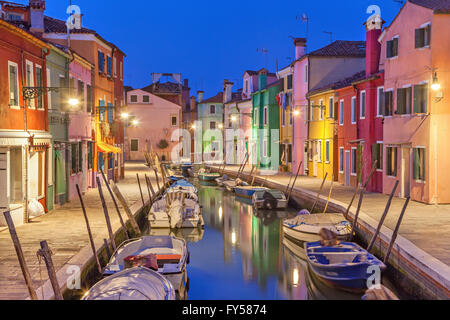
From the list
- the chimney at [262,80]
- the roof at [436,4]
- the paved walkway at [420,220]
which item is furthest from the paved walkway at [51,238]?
the chimney at [262,80]

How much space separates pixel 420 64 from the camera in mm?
21500

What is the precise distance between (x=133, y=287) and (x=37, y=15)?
62.5ft

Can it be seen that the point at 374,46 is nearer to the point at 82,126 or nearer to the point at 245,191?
the point at 245,191

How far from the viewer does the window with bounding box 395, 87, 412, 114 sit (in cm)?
2250

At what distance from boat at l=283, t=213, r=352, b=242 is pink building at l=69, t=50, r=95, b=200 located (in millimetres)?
9422

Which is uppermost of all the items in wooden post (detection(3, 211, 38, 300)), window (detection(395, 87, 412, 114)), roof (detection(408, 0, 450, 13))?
roof (detection(408, 0, 450, 13))

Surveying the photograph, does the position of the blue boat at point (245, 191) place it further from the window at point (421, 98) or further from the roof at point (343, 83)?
the window at point (421, 98)

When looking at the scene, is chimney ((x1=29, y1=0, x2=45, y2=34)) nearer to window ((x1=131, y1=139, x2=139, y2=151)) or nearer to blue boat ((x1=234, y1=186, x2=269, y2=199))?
blue boat ((x1=234, y1=186, x2=269, y2=199))

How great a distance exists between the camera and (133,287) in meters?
9.45

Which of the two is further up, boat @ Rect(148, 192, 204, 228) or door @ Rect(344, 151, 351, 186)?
door @ Rect(344, 151, 351, 186)

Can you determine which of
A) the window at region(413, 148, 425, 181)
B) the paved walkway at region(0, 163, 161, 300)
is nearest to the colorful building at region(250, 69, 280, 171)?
the window at region(413, 148, 425, 181)

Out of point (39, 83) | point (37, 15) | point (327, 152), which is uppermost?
point (37, 15)

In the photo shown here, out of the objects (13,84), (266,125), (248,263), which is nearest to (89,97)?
(13,84)
